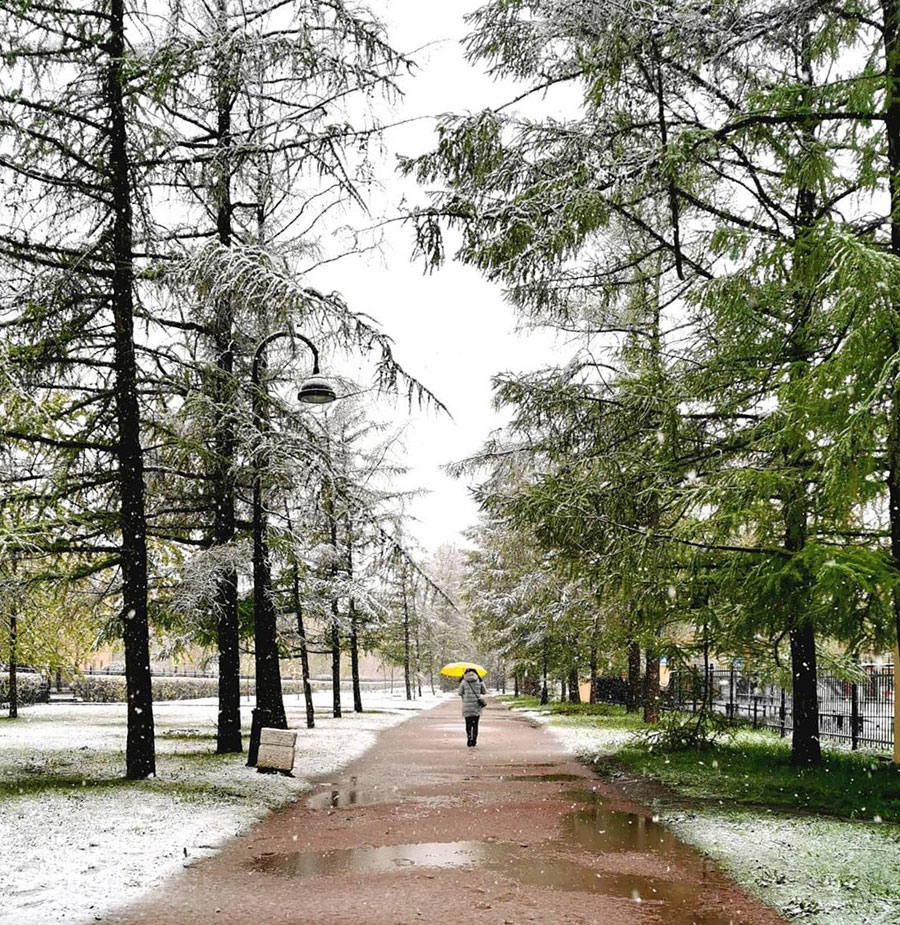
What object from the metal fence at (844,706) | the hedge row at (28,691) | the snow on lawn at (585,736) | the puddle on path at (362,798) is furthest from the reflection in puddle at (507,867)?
the hedge row at (28,691)

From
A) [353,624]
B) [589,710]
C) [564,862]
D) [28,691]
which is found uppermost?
[353,624]

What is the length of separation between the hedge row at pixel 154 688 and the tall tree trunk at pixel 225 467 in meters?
18.3

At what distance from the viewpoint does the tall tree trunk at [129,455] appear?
11328 millimetres

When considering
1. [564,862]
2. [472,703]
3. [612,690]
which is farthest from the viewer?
[612,690]

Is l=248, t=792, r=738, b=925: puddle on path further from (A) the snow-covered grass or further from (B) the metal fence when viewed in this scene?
(B) the metal fence

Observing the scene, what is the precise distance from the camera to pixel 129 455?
457 inches

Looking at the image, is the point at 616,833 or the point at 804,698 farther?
the point at 804,698

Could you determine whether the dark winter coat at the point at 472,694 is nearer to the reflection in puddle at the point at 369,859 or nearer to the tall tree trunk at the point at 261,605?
the tall tree trunk at the point at 261,605

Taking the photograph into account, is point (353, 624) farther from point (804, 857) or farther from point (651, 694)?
point (804, 857)

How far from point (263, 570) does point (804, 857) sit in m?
9.42

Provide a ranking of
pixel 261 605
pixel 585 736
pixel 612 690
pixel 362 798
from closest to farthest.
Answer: pixel 362 798
pixel 261 605
pixel 585 736
pixel 612 690

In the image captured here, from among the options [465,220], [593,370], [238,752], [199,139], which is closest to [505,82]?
[465,220]

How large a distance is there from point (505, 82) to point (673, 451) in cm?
510

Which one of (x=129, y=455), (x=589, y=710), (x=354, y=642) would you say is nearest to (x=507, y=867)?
(x=129, y=455)
